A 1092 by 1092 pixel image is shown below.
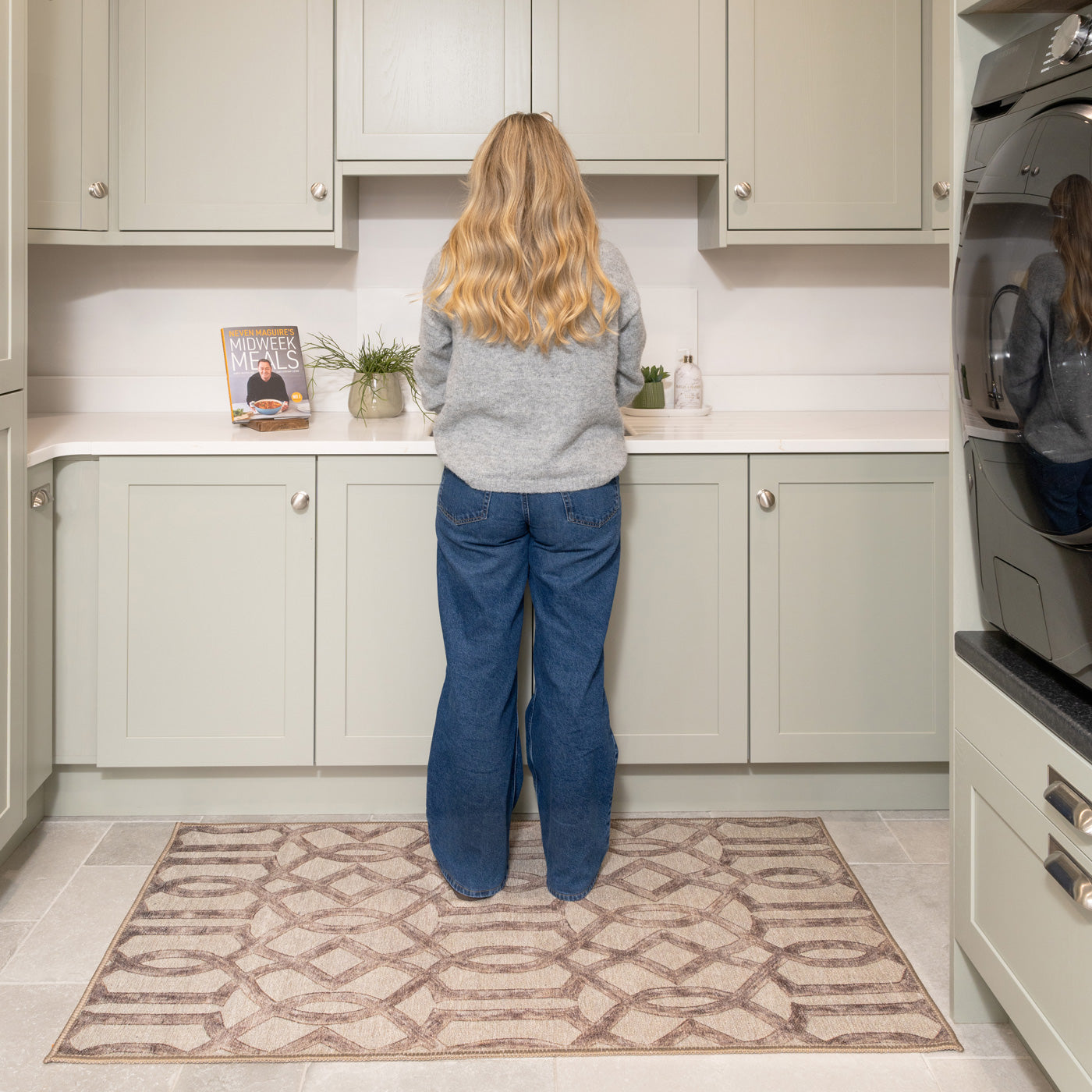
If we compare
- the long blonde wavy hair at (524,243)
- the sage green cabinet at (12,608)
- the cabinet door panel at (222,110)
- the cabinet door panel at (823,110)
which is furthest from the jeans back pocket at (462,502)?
the cabinet door panel at (823,110)

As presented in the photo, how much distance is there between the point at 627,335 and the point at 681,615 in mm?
670

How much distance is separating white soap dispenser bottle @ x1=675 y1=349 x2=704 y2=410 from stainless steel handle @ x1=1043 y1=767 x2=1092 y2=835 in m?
1.63

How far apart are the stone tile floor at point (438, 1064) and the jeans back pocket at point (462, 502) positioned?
0.89 metres

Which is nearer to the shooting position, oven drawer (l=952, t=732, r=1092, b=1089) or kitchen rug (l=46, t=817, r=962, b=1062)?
oven drawer (l=952, t=732, r=1092, b=1089)

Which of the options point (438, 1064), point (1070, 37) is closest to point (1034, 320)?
point (1070, 37)

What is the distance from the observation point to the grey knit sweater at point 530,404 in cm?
198

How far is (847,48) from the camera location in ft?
8.54

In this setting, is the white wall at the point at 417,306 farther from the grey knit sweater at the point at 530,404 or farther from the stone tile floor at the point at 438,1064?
the stone tile floor at the point at 438,1064

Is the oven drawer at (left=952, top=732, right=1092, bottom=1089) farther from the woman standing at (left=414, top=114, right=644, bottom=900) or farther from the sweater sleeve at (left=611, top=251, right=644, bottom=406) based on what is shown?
the sweater sleeve at (left=611, top=251, right=644, bottom=406)

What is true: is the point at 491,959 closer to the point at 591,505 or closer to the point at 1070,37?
the point at 591,505

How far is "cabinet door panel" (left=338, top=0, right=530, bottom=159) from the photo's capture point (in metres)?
2.56

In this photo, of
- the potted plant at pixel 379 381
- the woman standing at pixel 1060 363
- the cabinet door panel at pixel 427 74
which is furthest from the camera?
the potted plant at pixel 379 381

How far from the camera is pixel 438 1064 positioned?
169 centimetres

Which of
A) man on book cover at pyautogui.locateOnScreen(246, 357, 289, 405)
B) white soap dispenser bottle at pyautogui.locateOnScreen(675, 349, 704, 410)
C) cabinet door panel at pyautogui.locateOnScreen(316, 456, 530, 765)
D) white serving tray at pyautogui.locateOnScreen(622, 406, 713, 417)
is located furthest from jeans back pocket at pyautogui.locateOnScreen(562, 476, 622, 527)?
man on book cover at pyautogui.locateOnScreen(246, 357, 289, 405)
